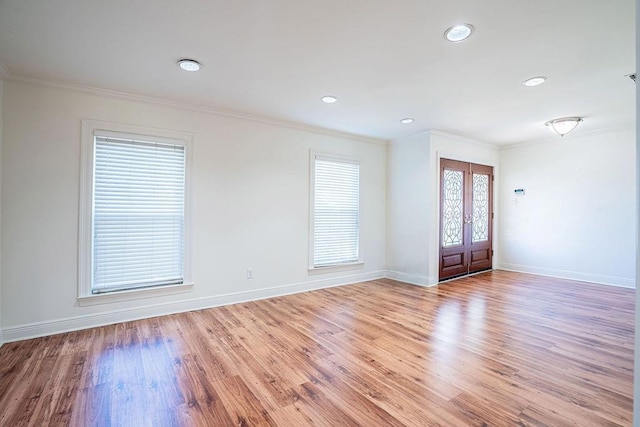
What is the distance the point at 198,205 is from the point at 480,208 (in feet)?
17.2

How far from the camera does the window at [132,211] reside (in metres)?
3.18

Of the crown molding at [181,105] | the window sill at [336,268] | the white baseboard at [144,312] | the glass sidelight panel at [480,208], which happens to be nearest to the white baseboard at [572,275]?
the glass sidelight panel at [480,208]

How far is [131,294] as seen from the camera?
3.39 meters

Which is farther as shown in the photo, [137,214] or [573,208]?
[573,208]

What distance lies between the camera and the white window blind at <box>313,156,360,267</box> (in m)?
4.83

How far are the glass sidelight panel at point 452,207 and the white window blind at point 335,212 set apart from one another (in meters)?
1.51

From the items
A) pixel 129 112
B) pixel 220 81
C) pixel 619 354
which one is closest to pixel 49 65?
pixel 129 112

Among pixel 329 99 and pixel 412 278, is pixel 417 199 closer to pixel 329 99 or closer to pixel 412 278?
pixel 412 278

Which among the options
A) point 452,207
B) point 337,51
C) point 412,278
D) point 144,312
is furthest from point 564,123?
point 144,312

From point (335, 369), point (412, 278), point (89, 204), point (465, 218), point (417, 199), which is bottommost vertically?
point (335, 369)

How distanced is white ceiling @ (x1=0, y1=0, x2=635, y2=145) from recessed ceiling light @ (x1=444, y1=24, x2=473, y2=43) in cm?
6

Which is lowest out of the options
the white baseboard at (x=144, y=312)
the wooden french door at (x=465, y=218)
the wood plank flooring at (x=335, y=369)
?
the wood plank flooring at (x=335, y=369)

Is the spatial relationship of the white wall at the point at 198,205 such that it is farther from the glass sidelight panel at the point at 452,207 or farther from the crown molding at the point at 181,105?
the glass sidelight panel at the point at 452,207

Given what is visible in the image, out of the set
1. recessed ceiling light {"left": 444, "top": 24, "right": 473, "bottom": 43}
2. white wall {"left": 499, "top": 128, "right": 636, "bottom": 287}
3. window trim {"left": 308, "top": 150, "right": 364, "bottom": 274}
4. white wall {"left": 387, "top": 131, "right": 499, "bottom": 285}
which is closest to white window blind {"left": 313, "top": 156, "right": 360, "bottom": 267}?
window trim {"left": 308, "top": 150, "right": 364, "bottom": 274}
